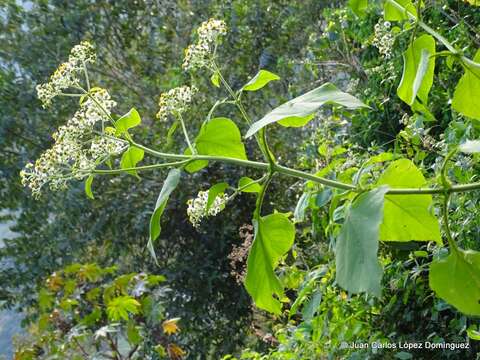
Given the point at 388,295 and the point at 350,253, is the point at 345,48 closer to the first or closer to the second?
the point at 388,295

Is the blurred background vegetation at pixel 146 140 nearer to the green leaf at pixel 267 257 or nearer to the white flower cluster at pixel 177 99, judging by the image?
the white flower cluster at pixel 177 99

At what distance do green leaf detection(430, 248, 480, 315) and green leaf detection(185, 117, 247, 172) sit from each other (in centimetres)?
26

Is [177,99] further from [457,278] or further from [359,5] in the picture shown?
[457,278]

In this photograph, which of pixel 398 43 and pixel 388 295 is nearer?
pixel 388 295

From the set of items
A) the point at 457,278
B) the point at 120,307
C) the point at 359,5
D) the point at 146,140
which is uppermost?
the point at 359,5

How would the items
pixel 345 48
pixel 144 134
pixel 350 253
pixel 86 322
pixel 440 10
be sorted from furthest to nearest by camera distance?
pixel 144 134 → pixel 345 48 → pixel 86 322 → pixel 440 10 → pixel 350 253

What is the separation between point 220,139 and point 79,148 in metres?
0.24

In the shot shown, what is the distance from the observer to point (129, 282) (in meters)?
3.27

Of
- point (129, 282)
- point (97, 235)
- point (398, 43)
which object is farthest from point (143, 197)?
point (398, 43)

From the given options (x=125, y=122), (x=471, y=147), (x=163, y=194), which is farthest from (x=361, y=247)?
(x=125, y=122)

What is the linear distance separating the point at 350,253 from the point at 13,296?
14.6 feet

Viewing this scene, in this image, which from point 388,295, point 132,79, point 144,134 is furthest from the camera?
point 132,79

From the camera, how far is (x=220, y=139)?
0.81m

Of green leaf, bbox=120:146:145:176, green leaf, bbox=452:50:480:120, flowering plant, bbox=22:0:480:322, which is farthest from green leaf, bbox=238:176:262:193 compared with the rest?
green leaf, bbox=452:50:480:120
